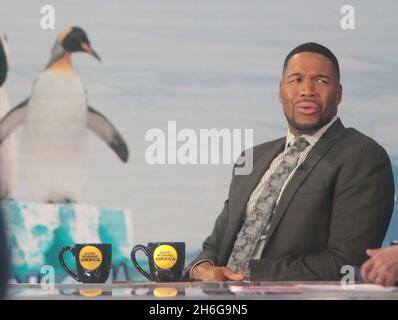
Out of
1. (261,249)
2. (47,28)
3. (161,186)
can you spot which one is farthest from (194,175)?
(47,28)

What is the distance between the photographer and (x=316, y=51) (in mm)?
3096

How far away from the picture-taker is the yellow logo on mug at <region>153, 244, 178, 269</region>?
5.87 ft

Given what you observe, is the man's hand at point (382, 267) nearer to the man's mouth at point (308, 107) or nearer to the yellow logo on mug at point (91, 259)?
the yellow logo on mug at point (91, 259)

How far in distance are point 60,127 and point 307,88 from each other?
1052 millimetres

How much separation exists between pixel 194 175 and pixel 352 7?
0.91 meters

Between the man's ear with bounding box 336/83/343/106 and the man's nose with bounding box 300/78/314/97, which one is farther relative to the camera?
the man's ear with bounding box 336/83/343/106

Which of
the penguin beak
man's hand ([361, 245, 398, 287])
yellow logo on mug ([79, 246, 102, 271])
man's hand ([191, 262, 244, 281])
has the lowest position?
man's hand ([191, 262, 244, 281])

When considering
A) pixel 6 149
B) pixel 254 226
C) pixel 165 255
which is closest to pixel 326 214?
pixel 254 226

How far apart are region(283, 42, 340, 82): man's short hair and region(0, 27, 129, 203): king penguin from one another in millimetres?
739

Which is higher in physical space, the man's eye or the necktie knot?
the man's eye

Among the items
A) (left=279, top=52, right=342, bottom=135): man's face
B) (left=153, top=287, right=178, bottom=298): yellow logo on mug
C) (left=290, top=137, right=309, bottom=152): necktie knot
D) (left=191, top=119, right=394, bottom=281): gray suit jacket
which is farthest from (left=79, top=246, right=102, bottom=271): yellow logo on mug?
(left=279, top=52, right=342, bottom=135): man's face

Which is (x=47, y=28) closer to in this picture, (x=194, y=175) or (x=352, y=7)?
(x=194, y=175)

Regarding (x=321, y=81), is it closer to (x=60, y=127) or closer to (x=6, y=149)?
(x=60, y=127)

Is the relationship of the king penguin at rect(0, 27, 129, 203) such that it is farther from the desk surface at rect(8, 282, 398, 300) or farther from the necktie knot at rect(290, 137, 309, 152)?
the desk surface at rect(8, 282, 398, 300)
